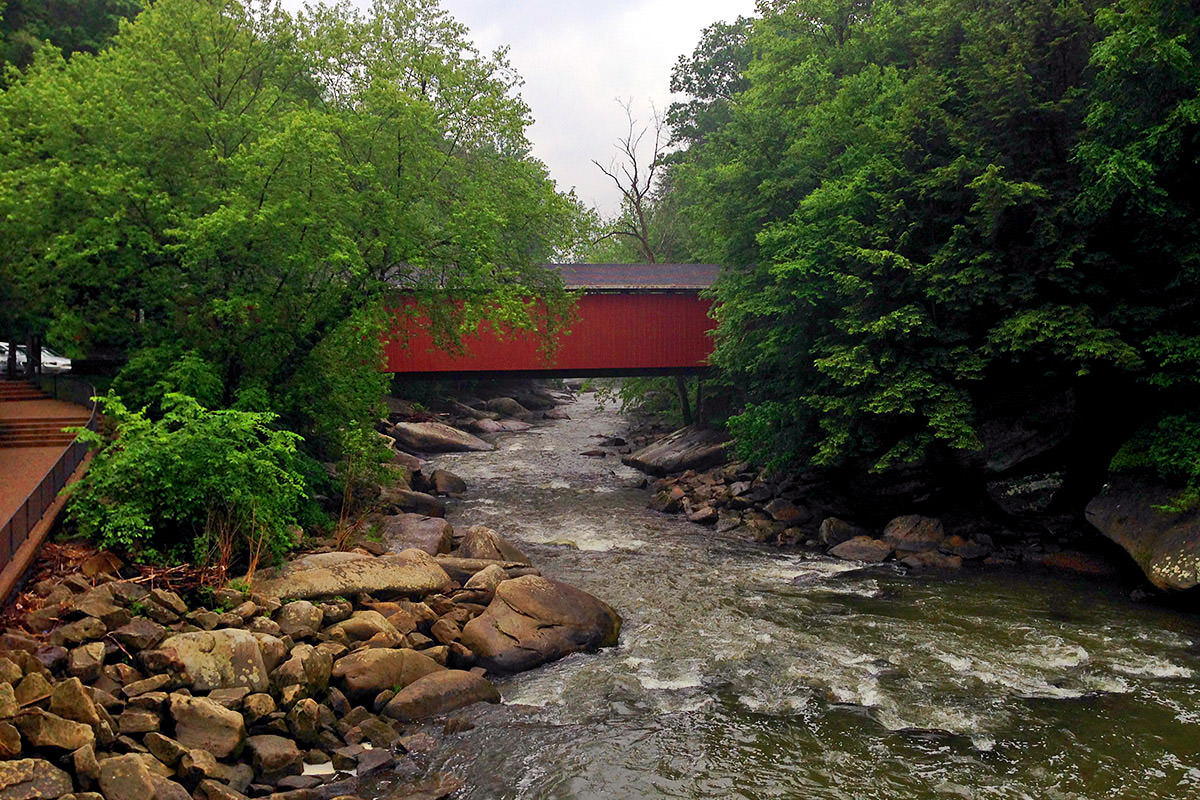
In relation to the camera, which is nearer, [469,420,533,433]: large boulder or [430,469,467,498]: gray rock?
[430,469,467,498]: gray rock

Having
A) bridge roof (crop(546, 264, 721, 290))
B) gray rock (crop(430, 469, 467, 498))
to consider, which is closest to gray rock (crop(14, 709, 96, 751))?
gray rock (crop(430, 469, 467, 498))

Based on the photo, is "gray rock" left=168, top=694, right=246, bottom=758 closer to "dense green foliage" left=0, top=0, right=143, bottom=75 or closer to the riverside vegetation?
the riverside vegetation

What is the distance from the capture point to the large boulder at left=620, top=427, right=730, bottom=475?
25.0m

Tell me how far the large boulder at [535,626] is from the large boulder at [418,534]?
3.24 m

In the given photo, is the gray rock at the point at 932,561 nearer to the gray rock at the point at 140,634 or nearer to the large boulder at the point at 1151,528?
the large boulder at the point at 1151,528

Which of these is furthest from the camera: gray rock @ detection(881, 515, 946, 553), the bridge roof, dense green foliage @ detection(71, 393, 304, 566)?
the bridge roof

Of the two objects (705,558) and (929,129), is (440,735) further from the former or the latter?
(929,129)

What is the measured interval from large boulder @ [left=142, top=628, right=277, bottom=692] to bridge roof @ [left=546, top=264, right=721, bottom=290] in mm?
16685

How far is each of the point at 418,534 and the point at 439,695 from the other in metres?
6.13

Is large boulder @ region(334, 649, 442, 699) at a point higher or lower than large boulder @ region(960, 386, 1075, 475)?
lower

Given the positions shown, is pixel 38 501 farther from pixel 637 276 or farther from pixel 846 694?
pixel 637 276

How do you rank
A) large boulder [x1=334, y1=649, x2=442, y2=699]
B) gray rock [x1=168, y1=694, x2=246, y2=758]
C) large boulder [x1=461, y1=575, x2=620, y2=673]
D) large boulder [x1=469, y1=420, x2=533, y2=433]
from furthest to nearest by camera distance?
large boulder [x1=469, y1=420, x2=533, y2=433], large boulder [x1=461, y1=575, x2=620, y2=673], large boulder [x1=334, y1=649, x2=442, y2=699], gray rock [x1=168, y1=694, x2=246, y2=758]

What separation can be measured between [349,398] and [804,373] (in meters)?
10.3

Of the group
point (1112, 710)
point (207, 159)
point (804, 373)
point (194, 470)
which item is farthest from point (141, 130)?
point (1112, 710)
